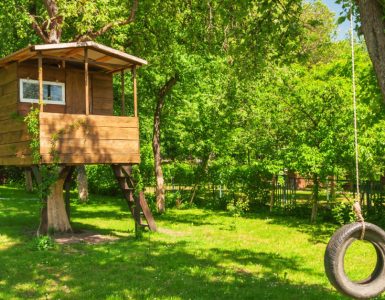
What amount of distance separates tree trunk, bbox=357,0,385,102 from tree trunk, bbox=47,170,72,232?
11.2 m

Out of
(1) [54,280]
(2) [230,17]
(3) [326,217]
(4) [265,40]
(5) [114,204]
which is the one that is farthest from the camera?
(5) [114,204]

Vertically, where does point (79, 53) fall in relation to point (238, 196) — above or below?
above

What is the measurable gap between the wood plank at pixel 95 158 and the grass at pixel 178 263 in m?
2.30

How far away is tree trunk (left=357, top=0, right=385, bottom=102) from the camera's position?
545cm

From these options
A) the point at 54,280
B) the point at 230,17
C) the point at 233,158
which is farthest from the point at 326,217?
the point at 54,280

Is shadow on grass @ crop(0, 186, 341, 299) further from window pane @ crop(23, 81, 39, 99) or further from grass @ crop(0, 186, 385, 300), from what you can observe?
window pane @ crop(23, 81, 39, 99)

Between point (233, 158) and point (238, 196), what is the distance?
1.84 metres

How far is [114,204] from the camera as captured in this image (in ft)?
82.2

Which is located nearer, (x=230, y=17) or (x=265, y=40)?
(x=265, y=40)

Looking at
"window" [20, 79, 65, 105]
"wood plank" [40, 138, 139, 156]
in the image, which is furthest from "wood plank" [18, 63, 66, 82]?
"wood plank" [40, 138, 139, 156]

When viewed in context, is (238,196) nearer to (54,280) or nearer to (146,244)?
(146,244)

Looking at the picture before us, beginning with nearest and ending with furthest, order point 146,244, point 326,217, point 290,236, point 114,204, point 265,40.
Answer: point 265,40 < point 146,244 < point 290,236 < point 326,217 < point 114,204

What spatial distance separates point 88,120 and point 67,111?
1711mm

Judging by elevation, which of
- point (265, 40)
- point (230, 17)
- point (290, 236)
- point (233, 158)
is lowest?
point (290, 236)
